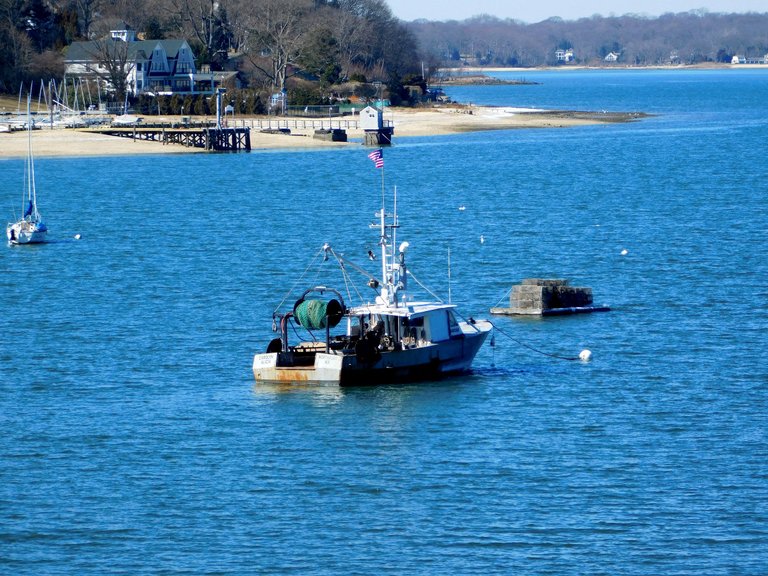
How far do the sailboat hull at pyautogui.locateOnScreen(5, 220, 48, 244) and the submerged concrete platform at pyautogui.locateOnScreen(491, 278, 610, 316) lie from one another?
97.6ft

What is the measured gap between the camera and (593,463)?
3102 centimetres

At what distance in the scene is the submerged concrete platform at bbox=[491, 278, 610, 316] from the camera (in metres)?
47.1

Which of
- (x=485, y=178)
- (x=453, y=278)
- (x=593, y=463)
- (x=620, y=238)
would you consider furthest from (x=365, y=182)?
(x=593, y=463)

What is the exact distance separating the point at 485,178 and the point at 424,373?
6390 cm

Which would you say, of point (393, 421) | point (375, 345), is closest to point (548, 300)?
point (375, 345)

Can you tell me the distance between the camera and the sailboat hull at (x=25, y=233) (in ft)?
226

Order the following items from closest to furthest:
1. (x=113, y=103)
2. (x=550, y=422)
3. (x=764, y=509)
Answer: (x=764, y=509) < (x=550, y=422) < (x=113, y=103)

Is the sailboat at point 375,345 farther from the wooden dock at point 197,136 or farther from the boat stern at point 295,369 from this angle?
the wooden dock at point 197,136

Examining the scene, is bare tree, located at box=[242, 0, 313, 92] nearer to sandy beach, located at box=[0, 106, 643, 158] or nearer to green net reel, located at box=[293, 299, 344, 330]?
sandy beach, located at box=[0, 106, 643, 158]

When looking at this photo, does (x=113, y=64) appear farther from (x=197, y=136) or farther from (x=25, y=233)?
(x=25, y=233)

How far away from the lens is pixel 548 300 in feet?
156

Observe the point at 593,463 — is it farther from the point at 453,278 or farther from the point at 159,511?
the point at 453,278

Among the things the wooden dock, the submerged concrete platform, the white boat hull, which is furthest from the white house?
the white boat hull

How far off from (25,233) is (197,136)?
204 ft
